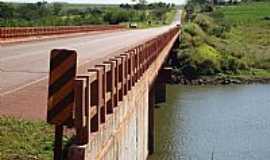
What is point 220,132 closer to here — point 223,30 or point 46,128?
point 46,128

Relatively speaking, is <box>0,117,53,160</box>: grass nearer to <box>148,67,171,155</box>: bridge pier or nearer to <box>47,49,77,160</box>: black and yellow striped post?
<box>47,49,77,160</box>: black and yellow striped post

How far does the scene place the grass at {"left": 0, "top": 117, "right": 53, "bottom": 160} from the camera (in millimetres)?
9414

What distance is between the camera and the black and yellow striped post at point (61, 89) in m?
8.18

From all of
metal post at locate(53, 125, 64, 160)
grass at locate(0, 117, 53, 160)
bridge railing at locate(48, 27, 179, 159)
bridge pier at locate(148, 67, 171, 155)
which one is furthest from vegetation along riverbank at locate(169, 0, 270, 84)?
metal post at locate(53, 125, 64, 160)

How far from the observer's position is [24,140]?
33.6 ft

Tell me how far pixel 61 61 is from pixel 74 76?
31cm

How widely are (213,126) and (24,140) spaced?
94.5 feet

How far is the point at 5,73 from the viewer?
2008 centimetres

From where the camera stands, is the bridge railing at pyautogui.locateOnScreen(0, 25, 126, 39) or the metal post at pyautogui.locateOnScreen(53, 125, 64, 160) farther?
the bridge railing at pyautogui.locateOnScreen(0, 25, 126, 39)

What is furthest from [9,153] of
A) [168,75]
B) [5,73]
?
[168,75]

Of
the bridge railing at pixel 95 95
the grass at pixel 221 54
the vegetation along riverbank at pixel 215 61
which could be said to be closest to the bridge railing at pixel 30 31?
the vegetation along riverbank at pixel 215 61

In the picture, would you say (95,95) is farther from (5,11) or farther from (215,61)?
(5,11)

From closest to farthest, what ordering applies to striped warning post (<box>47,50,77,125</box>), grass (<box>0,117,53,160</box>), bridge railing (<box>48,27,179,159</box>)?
striped warning post (<box>47,50,77,125</box>) → bridge railing (<box>48,27,179,159</box>) → grass (<box>0,117,53,160</box>)

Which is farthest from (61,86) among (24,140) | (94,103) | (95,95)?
(24,140)
